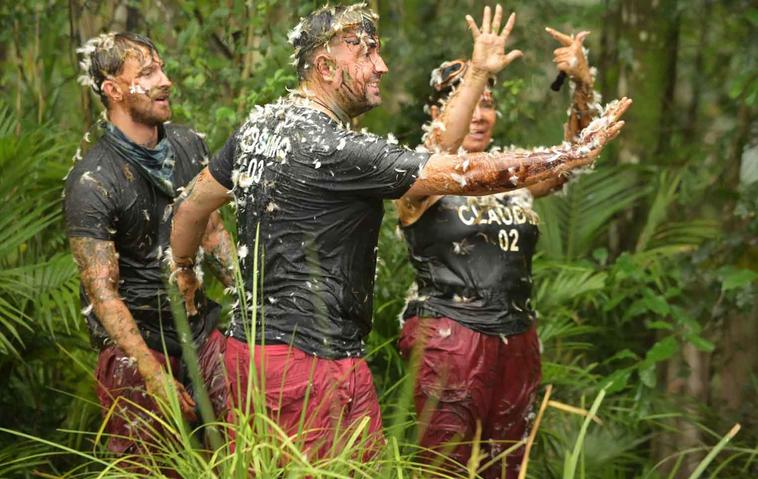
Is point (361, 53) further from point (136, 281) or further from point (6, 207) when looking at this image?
point (6, 207)

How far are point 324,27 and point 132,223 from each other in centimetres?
123

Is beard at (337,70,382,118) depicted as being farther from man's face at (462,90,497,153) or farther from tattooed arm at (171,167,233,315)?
man's face at (462,90,497,153)

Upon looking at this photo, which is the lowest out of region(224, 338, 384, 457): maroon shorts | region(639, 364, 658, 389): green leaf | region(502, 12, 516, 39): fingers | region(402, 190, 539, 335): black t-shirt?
region(639, 364, 658, 389): green leaf

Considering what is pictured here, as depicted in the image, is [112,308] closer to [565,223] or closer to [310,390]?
[310,390]

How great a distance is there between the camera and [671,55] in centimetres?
810

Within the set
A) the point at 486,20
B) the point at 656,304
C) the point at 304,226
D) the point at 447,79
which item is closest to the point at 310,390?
the point at 304,226

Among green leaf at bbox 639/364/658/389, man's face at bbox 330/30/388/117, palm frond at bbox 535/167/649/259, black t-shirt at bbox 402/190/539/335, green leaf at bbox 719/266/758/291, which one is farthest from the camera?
palm frond at bbox 535/167/649/259

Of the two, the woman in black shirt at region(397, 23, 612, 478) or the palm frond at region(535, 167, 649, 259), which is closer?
the woman in black shirt at region(397, 23, 612, 478)

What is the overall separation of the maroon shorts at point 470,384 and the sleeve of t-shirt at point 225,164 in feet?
3.73

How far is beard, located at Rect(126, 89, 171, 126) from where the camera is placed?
4.66 meters

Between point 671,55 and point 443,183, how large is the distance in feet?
16.9

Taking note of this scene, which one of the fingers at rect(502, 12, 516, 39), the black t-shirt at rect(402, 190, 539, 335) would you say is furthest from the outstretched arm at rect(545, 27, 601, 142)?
the fingers at rect(502, 12, 516, 39)

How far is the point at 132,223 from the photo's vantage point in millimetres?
4551

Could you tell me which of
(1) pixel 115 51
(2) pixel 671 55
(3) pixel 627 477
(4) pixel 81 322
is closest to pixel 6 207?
(4) pixel 81 322
